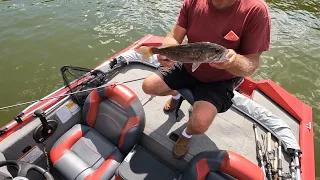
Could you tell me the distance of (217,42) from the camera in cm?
312

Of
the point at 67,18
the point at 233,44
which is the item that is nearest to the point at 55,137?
the point at 233,44

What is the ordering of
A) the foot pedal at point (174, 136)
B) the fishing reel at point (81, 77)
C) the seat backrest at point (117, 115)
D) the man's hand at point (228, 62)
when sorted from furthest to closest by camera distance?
the fishing reel at point (81, 77) → the foot pedal at point (174, 136) → the seat backrest at point (117, 115) → the man's hand at point (228, 62)

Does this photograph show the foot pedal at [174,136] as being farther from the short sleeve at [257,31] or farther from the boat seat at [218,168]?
the short sleeve at [257,31]

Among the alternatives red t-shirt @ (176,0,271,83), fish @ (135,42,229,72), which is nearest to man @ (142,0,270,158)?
red t-shirt @ (176,0,271,83)

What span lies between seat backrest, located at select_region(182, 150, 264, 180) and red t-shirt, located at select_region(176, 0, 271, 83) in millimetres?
1078

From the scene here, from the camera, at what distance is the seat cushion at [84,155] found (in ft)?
11.6

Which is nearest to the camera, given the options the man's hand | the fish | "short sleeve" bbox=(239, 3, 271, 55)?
the fish

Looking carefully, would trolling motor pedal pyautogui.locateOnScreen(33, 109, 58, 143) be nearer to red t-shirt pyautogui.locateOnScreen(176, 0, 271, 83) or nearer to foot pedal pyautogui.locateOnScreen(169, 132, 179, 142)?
foot pedal pyautogui.locateOnScreen(169, 132, 179, 142)

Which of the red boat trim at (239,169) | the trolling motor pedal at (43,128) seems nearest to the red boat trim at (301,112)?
the red boat trim at (239,169)

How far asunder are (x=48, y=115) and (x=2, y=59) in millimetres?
4593

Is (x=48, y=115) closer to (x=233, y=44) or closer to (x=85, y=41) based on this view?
(x=233, y=44)

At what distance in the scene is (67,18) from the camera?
916 cm

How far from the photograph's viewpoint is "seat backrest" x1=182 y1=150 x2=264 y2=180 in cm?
294

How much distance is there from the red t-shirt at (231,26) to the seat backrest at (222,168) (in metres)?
1.08
